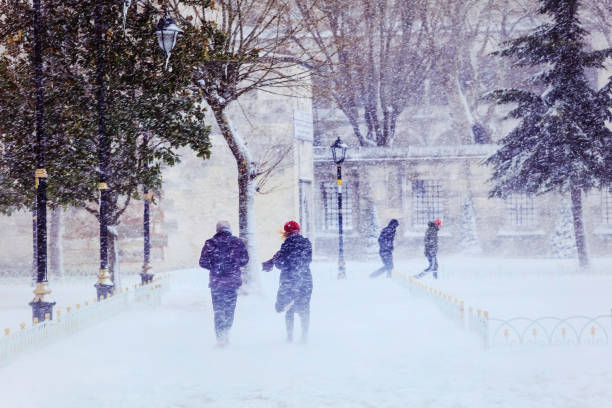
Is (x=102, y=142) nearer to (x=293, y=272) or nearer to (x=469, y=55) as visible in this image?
(x=293, y=272)

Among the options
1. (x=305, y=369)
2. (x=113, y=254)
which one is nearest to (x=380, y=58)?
(x=113, y=254)

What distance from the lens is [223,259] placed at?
11.3 metres

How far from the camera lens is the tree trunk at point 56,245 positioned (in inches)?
1076

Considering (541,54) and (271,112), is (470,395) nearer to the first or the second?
(541,54)

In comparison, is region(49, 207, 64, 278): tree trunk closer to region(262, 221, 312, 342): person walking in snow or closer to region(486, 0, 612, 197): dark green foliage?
region(486, 0, 612, 197): dark green foliage

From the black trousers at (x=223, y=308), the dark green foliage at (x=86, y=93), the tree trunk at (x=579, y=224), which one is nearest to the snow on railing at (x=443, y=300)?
the black trousers at (x=223, y=308)

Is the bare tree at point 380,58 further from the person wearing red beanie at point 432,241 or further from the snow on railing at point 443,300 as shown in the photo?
the snow on railing at point 443,300

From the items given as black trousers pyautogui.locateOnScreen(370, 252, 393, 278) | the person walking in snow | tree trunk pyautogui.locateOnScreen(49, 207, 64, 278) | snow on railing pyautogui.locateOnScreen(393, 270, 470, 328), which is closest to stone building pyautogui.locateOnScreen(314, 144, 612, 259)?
black trousers pyautogui.locateOnScreen(370, 252, 393, 278)

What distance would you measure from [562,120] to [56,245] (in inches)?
706

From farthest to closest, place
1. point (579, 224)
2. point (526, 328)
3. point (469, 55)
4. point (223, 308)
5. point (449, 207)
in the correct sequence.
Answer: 1. point (469, 55)
2. point (449, 207)
3. point (579, 224)
4. point (223, 308)
5. point (526, 328)

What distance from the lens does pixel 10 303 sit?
64.7 feet

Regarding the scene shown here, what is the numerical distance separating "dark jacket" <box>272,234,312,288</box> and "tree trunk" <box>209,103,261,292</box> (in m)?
7.69

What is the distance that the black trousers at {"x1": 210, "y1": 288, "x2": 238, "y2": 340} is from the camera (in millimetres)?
11555

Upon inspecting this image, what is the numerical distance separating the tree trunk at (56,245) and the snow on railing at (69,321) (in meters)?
10.0
